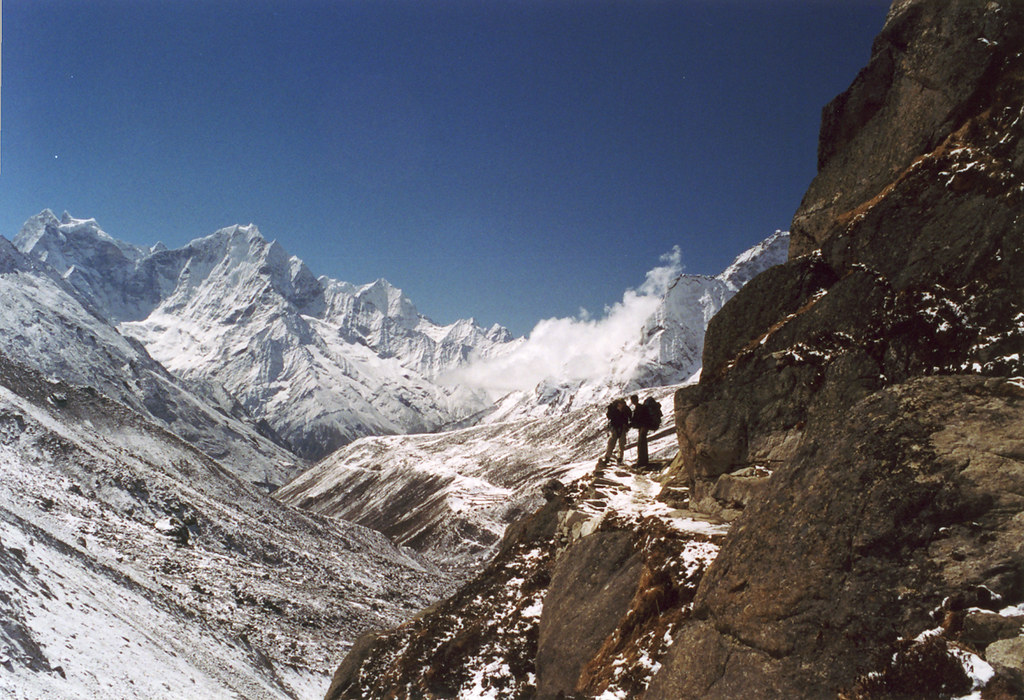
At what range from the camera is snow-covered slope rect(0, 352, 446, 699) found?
25.9 metres

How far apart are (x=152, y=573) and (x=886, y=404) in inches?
2173

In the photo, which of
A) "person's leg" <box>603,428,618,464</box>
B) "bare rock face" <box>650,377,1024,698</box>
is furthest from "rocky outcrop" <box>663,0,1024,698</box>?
"person's leg" <box>603,428,618,464</box>

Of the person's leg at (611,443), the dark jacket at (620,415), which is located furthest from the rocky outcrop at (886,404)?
the person's leg at (611,443)

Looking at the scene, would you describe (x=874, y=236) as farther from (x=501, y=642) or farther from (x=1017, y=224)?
(x=501, y=642)

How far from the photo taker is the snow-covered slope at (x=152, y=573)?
25.9m

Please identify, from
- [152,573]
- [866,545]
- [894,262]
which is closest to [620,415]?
[894,262]

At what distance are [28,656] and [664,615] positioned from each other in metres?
22.1

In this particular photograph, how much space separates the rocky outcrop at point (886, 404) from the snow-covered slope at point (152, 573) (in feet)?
72.8

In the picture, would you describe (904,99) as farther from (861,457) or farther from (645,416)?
(645,416)

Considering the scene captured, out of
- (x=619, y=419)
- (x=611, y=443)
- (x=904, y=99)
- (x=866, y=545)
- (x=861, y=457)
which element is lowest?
(x=866, y=545)

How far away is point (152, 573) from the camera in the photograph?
160 ft

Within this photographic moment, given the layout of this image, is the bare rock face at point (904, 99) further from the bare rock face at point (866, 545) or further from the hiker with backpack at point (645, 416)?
the bare rock face at point (866, 545)

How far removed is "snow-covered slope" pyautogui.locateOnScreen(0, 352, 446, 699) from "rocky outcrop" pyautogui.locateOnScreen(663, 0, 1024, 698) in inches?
873

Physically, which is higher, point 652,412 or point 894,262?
point 894,262
